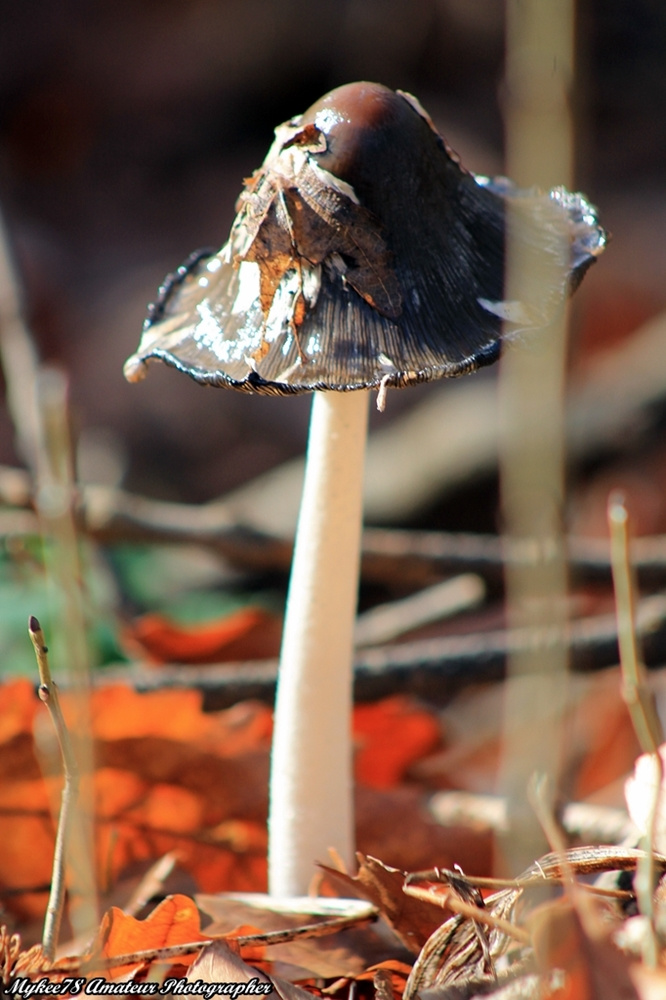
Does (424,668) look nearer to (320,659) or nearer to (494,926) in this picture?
(320,659)

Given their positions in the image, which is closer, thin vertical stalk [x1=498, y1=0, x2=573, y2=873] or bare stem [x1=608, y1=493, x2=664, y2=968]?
bare stem [x1=608, y1=493, x2=664, y2=968]

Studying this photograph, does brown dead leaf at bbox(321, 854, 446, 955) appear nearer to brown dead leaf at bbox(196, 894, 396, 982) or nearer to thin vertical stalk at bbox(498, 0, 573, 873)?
brown dead leaf at bbox(196, 894, 396, 982)

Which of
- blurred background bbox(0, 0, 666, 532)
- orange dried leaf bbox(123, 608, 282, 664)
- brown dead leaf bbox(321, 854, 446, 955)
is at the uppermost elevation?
blurred background bbox(0, 0, 666, 532)

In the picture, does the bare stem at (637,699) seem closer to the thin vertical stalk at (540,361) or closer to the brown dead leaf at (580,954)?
the brown dead leaf at (580,954)

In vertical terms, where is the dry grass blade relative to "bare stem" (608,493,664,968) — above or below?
below

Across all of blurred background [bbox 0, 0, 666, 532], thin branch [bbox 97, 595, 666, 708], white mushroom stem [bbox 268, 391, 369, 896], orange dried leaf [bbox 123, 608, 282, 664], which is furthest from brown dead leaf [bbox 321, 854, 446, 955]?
blurred background [bbox 0, 0, 666, 532]

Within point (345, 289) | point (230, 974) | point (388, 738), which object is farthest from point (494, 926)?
point (388, 738)

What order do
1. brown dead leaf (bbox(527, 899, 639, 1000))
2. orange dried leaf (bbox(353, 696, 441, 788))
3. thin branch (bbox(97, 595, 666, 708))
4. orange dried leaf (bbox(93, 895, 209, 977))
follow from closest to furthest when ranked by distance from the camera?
brown dead leaf (bbox(527, 899, 639, 1000)) < orange dried leaf (bbox(93, 895, 209, 977)) < thin branch (bbox(97, 595, 666, 708)) < orange dried leaf (bbox(353, 696, 441, 788))
